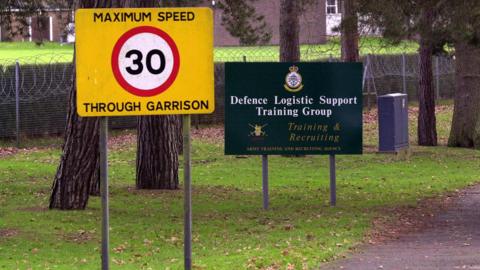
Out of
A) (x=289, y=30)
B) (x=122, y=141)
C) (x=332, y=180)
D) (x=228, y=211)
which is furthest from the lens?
(x=122, y=141)

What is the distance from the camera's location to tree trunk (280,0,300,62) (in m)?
22.2

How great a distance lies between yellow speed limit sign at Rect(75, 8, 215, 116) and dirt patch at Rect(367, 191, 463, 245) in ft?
17.3

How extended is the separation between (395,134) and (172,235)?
11.2m

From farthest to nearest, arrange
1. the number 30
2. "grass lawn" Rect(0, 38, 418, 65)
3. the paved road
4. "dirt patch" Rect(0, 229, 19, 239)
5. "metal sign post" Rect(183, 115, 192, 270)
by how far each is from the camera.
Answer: "grass lawn" Rect(0, 38, 418, 65)
"dirt patch" Rect(0, 229, 19, 239)
the paved road
"metal sign post" Rect(183, 115, 192, 270)
the number 30

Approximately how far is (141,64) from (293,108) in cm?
744

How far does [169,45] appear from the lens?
6.81 metres

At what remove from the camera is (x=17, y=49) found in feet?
182

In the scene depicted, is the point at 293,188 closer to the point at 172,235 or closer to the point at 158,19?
the point at 172,235

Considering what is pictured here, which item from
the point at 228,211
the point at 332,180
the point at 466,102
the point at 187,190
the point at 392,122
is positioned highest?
the point at 466,102

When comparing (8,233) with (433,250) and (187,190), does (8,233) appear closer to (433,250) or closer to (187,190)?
(433,250)

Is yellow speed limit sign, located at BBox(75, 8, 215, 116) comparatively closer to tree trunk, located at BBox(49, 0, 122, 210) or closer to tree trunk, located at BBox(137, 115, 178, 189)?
tree trunk, located at BBox(49, 0, 122, 210)

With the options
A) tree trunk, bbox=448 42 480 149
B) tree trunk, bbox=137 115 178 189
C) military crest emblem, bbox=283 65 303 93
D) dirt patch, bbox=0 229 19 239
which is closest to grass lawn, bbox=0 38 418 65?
tree trunk, bbox=448 42 480 149

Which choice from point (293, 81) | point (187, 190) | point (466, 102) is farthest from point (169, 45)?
point (466, 102)

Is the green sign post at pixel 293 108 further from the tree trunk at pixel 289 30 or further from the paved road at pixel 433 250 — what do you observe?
the tree trunk at pixel 289 30
